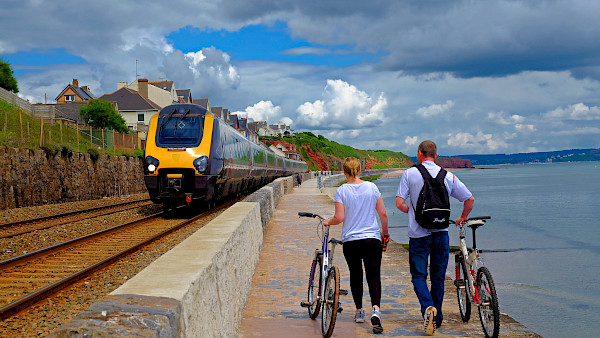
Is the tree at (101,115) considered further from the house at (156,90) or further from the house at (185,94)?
the house at (185,94)

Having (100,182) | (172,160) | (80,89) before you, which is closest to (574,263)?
(172,160)

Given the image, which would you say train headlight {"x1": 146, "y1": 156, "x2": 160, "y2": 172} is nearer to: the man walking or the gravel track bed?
the gravel track bed

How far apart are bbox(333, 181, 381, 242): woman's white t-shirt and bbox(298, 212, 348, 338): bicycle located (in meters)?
0.17

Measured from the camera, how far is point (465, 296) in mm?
5418

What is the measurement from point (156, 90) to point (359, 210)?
73.2 m

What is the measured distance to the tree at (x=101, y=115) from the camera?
5684cm

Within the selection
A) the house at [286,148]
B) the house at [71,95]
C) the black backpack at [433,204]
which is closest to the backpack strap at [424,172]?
the black backpack at [433,204]

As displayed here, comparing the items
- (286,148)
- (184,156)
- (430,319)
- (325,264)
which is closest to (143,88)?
(184,156)

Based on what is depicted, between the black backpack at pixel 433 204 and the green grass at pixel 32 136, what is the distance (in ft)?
59.5

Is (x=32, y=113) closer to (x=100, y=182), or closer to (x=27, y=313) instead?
(x=100, y=182)

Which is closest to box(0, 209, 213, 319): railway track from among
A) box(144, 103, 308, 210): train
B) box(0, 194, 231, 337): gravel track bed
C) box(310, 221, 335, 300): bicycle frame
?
box(0, 194, 231, 337): gravel track bed

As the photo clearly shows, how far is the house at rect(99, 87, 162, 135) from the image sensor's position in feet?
217

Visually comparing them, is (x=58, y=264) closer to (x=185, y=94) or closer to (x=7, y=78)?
(x=7, y=78)

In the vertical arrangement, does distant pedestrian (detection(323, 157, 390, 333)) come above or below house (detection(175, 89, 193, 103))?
below
